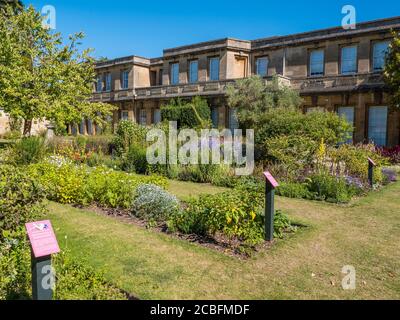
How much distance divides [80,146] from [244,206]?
15.4m

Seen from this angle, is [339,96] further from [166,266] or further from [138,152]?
[166,266]

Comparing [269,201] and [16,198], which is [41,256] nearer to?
[16,198]

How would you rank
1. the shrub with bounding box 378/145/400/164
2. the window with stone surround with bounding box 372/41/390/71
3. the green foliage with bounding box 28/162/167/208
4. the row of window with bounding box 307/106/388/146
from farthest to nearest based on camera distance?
the window with stone surround with bounding box 372/41/390/71
the row of window with bounding box 307/106/388/146
the shrub with bounding box 378/145/400/164
the green foliage with bounding box 28/162/167/208

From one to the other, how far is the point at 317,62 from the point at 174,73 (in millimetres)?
13920

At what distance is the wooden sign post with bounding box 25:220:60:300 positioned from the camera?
3146 millimetres

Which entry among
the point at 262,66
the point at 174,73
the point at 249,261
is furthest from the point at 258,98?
the point at 249,261

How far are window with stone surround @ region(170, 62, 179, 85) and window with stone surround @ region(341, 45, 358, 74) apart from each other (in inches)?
602

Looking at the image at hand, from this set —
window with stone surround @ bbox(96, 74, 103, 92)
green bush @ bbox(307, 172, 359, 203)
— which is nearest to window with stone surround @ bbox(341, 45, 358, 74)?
green bush @ bbox(307, 172, 359, 203)

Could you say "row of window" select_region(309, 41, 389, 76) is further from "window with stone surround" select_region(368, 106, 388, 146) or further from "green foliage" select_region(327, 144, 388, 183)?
"green foliage" select_region(327, 144, 388, 183)

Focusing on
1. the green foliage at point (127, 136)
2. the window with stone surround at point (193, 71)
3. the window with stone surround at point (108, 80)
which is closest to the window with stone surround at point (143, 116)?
the window with stone surround at point (193, 71)

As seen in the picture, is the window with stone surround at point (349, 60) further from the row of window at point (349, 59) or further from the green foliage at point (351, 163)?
the green foliage at point (351, 163)

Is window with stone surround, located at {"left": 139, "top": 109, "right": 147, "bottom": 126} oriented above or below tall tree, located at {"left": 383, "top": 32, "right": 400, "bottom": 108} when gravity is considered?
below

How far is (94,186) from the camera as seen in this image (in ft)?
29.7

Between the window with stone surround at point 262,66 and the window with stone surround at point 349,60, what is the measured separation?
600 centimetres
